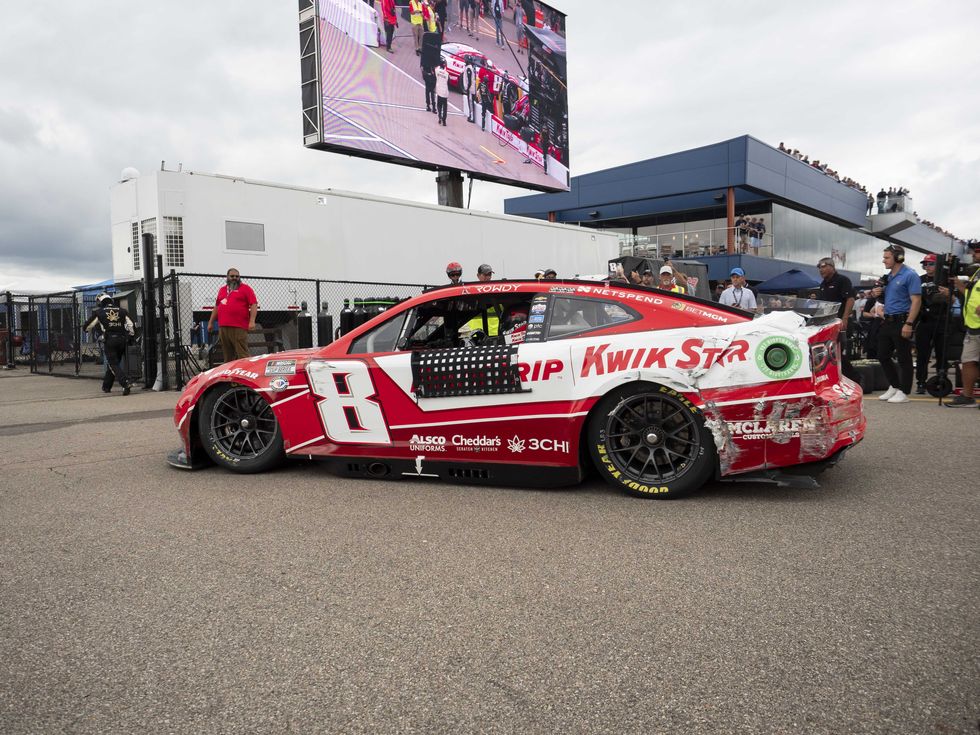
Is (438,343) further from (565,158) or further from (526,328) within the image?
(565,158)

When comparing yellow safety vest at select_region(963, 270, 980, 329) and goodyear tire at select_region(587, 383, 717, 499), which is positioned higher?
yellow safety vest at select_region(963, 270, 980, 329)

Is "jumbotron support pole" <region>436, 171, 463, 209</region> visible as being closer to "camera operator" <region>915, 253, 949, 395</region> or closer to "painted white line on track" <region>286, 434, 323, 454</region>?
"camera operator" <region>915, 253, 949, 395</region>

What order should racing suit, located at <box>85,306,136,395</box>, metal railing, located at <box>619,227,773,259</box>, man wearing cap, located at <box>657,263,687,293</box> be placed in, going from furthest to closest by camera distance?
metal railing, located at <box>619,227,773,259</box>, racing suit, located at <box>85,306,136,395</box>, man wearing cap, located at <box>657,263,687,293</box>

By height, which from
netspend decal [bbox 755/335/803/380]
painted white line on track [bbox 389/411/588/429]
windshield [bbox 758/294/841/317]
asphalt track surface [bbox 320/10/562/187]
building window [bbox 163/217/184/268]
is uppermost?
asphalt track surface [bbox 320/10/562/187]

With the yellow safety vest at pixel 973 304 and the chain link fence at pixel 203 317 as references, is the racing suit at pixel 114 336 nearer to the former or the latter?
the chain link fence at pixel 203 317

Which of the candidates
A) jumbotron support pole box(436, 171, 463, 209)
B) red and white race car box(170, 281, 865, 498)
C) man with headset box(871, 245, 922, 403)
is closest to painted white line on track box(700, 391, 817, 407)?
red and white race car box(170, 281, 865, 498)

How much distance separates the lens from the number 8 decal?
4.67m

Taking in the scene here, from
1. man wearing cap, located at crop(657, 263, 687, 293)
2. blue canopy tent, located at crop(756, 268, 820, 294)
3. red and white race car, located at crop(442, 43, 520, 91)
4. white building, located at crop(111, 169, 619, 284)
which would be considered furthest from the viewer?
blue canopy tent, located at crop(756, 268, 820, 294)

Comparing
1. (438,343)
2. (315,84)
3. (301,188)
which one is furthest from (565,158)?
(438,343)

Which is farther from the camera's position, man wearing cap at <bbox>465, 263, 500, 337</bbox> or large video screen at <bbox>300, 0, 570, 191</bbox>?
large video screen at <bbox>300, 0, 570, 191</bbox>

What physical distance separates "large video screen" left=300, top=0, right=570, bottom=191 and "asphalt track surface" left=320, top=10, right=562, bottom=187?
0.08 feet

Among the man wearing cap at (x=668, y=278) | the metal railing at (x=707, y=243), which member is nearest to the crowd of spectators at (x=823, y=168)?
the metal railing at (x=707, y=243)

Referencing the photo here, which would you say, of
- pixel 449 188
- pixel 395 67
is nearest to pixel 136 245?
pixel 395 67

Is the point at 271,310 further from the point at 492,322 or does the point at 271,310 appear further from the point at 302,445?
the point at 492,322
